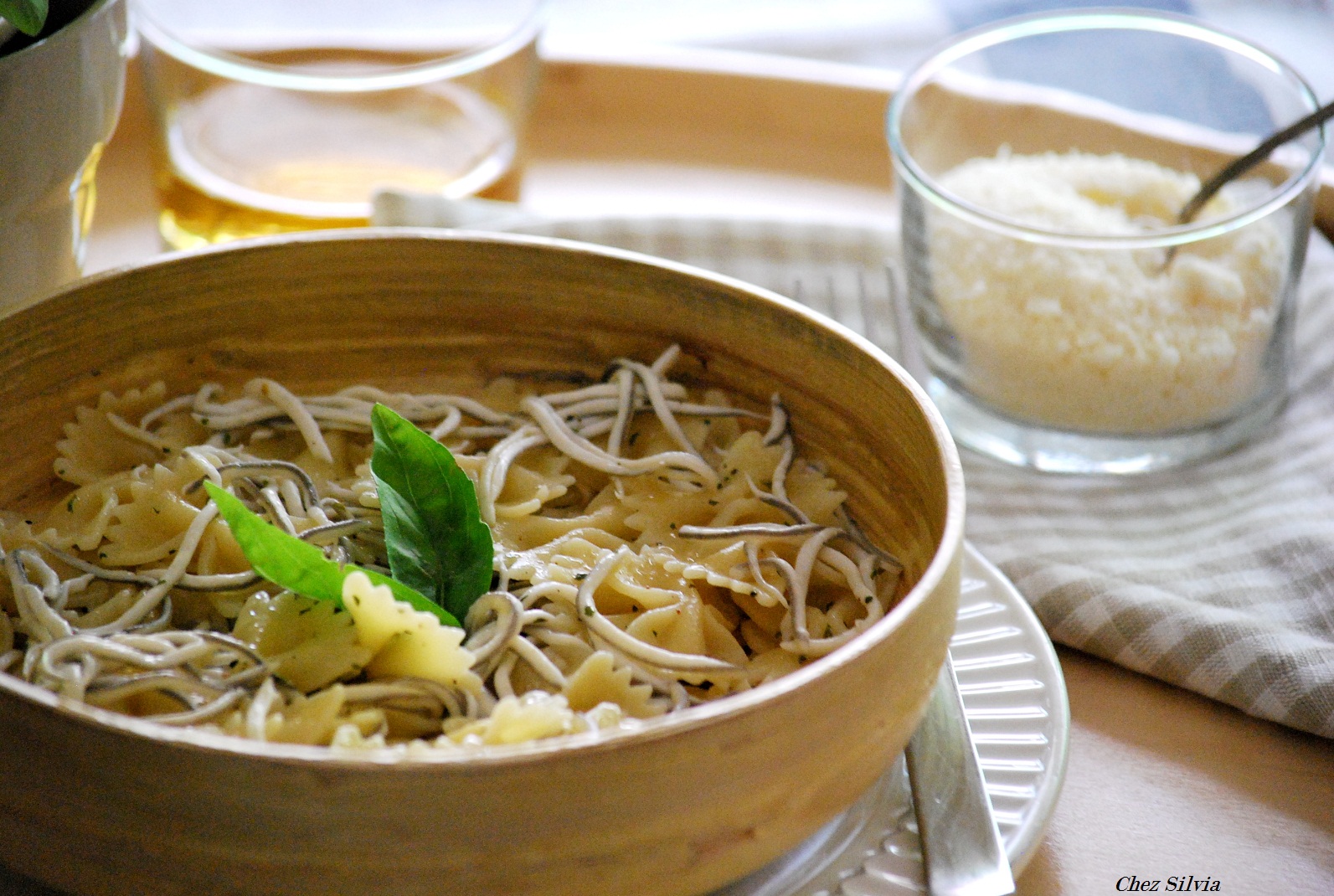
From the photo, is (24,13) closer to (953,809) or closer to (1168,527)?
(953,809)

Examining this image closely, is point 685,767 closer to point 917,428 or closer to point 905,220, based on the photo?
point 917,428

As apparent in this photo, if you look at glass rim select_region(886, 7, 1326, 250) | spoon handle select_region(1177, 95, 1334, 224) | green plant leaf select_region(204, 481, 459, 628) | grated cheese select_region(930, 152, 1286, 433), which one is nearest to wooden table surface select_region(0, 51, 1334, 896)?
glass rim select_region(886, 7, 1326, 250)

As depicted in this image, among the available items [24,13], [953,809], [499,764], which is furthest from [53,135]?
[953,809]

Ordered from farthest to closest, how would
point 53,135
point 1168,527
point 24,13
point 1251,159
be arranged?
point 1251,159 → point 1168,527 → point 53,135 → point 24,13

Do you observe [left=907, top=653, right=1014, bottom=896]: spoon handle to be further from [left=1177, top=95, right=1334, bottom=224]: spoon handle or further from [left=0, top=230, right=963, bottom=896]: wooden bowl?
[left=1177, top=95, right=1334, bottom=224]: spoon handle

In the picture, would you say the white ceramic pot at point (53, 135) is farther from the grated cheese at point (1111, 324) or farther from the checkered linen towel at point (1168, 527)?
the grated cheese at point (1111, 324)

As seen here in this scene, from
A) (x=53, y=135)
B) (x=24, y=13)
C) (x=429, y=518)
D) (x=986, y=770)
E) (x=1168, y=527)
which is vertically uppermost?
(x=24, y=13)

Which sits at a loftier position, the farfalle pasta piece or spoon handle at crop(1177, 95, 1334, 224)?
spoon handle at crop(1177, 95, 1334, 224)
